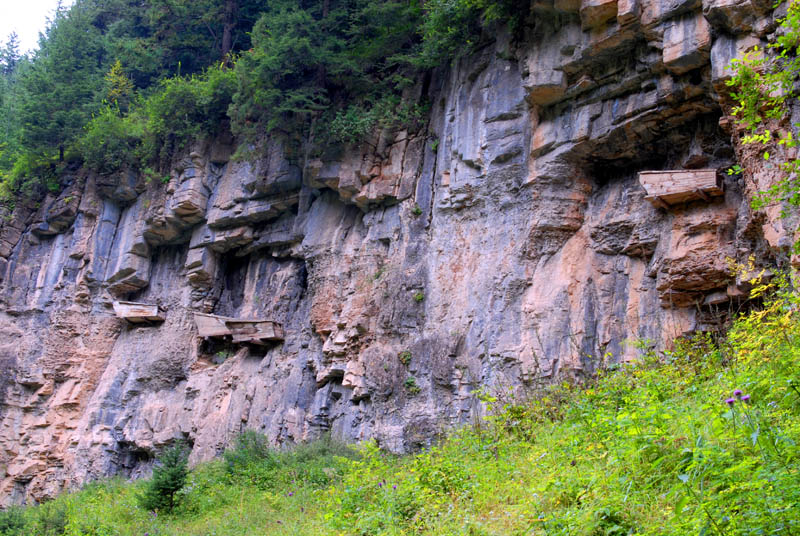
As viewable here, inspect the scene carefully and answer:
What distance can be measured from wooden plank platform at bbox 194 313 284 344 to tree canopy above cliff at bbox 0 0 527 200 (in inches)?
193

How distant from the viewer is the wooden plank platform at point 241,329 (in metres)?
17.5

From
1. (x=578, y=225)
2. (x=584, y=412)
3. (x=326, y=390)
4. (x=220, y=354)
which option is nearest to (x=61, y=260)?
(x=220, y=354)

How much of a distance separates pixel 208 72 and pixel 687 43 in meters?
15.7

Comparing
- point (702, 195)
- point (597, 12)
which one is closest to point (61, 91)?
point (597, 12)

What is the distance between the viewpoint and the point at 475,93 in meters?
14.1

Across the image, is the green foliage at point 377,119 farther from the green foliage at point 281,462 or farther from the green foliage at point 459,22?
the green foliage at point 281,462

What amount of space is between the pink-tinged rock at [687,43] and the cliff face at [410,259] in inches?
1.2

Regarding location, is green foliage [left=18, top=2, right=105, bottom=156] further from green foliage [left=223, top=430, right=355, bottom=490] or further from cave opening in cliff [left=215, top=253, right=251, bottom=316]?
green foliage [left=223, top=430, right=355, bottom=490]

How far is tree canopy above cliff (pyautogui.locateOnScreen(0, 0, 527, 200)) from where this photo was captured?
1595cm

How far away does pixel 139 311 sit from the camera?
21.0 metres

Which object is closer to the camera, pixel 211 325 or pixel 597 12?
pixel 597 12

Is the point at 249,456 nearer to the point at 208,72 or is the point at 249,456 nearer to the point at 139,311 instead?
the point at 139,311

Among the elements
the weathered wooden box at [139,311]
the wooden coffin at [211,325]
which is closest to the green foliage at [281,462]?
the wooden coffin at [211,325]

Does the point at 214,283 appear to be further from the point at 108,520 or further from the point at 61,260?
the point at 108,520
